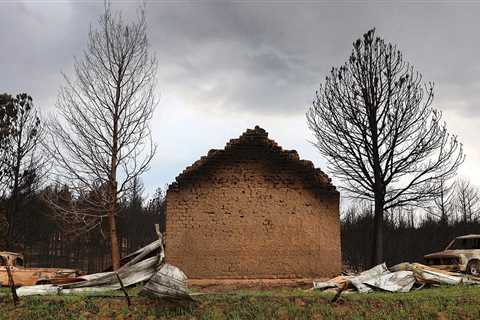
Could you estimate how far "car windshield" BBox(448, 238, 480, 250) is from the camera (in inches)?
752

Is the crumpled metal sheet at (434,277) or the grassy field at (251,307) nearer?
the grassy field at (251,307)

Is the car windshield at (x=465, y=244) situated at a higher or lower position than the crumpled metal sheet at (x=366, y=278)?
higher

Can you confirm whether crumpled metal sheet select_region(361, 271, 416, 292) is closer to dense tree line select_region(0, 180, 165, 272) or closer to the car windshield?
the car windshield

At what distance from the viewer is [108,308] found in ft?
34.8

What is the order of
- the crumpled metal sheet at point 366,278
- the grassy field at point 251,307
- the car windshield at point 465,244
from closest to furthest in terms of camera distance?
the grassy field at point 251,307, the crumpled metal sheet at point 366,278, the car windshield at point 465,244

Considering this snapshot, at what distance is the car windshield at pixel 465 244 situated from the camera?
1911 cm

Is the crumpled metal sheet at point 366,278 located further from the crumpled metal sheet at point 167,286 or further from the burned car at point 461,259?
the crumpled metal sheet at point 167,286

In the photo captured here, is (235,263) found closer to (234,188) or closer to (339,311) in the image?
(234,188)

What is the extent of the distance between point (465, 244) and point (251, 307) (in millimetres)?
12833

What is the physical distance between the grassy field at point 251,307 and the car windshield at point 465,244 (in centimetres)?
852

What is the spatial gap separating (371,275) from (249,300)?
4.99 metres

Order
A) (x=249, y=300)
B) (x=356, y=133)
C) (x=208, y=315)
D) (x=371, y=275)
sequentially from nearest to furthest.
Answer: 1. (x=208, y=315)
2. (x=249, y=300)
3. (x=371, y=275)
4. (x=356, y=133)

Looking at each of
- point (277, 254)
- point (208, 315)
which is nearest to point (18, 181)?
point (277, 254)

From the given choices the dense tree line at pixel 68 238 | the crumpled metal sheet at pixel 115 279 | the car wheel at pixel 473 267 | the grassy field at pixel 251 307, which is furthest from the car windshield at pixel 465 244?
the dense tree line at pixel 68 238
